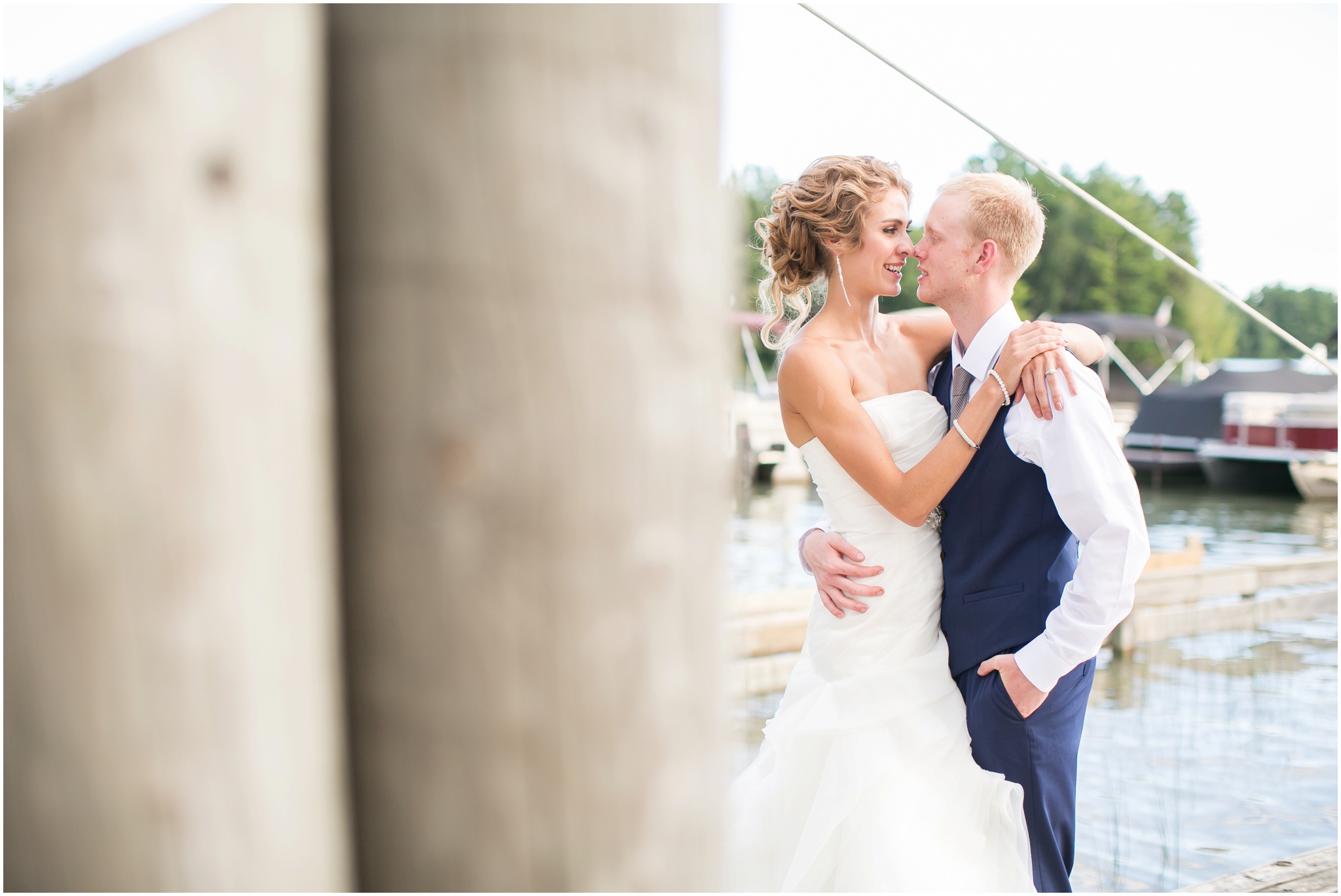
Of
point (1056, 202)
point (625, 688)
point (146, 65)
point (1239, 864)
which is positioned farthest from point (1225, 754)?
point (1056, 202)

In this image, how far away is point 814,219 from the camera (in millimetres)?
2908

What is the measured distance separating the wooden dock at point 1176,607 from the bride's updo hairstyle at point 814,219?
8.39 ft

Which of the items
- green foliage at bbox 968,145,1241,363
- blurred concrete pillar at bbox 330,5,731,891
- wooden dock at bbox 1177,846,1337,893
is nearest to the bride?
wooden dock at bbox 1177,846,1337,893

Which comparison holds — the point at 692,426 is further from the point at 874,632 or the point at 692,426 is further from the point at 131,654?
the point at 874,632

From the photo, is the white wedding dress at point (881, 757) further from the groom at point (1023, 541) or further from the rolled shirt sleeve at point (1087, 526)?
the rolled shirt sleeve at point (1087, 526)

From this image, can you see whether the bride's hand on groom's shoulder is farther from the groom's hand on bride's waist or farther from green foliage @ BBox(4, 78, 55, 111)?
green foliage @ BBox(4, 78, 55, 111)

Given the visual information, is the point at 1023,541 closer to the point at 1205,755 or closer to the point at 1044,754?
the point at 1044,754

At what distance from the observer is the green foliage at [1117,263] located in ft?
151

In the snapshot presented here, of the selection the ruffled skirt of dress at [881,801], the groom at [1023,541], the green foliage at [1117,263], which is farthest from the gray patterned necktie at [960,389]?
the green foliage at [1117,263]

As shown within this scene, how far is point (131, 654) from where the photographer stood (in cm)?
82

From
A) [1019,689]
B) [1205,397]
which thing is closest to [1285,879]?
[1019,689]

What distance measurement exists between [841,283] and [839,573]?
82cm

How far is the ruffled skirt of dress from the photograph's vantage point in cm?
249

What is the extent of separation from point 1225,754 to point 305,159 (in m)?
5.77
